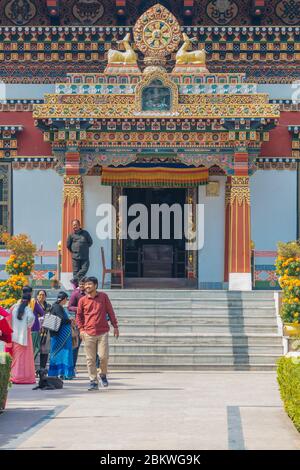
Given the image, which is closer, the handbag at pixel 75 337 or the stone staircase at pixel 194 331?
the handbag at pixel 75 337

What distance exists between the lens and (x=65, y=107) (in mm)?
24562

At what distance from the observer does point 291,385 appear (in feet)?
38.8

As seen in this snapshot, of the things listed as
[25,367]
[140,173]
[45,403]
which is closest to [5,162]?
[140,173]

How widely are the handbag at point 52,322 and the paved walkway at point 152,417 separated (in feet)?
2.96

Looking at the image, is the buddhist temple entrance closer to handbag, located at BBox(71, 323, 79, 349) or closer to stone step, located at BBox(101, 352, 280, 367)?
stone step, located at BBox(101, 352, 280, 367)

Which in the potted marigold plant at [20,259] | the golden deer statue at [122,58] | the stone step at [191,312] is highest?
the golden deer statue at [122,58]

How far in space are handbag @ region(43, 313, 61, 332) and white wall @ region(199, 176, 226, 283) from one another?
9740 mm

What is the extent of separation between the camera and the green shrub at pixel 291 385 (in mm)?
11289

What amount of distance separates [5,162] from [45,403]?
13.6 m

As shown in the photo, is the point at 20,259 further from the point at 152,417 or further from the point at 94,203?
the point at 152,417

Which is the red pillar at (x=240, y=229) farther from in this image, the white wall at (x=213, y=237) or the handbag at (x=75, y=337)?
the handbag at (x=75, y=337)

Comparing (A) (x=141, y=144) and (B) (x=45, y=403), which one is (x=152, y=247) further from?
(B) (x=45, y=403)

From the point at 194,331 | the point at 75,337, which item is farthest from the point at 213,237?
the point at 75,337

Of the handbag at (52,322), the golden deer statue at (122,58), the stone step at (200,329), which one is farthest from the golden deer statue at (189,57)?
the handbag at (52,322)
